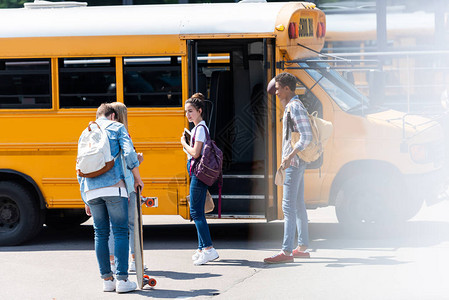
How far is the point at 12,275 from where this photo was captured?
25.3 feet

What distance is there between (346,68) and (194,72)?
1687 mm

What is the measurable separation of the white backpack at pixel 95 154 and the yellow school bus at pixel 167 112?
230cm

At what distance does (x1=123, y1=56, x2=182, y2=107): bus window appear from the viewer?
8.94 metres

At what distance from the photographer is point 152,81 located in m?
8.96

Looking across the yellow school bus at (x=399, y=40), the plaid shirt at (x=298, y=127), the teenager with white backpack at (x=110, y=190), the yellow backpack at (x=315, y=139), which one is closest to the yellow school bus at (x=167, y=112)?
the yellow backpack at (x=315, y=139)

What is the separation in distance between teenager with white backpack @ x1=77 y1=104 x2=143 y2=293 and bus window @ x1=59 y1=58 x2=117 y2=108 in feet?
7.18

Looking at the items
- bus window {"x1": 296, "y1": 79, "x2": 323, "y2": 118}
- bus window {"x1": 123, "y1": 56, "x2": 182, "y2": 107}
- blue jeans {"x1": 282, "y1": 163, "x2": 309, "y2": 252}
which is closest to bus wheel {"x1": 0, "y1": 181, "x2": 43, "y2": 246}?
bus window {"x1": 123, "y1": 56, "x2": 182, "y2": 107}

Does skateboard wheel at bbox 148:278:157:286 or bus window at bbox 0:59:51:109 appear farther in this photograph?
bus window at bbox 0:59:51:109

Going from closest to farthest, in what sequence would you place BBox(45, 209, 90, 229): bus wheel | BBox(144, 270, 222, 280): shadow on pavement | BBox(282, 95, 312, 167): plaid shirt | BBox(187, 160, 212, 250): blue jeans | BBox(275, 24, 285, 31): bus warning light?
BBox(144, 270, 222, 280): shadow on pavement, BBox(282, 95, 312, 167): plaid shirt, BBox(187, 160, 212, 250): blue jeans, BBox(275, 24, 285, 31): bus warning light, BBox(45, 209, 90, 229): bus wheel

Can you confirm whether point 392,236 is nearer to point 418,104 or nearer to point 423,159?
point 423,159

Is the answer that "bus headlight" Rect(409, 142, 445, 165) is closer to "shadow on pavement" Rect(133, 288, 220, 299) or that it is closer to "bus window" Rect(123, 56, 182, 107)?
"bus window" Rect(123, 56, 182, 107)

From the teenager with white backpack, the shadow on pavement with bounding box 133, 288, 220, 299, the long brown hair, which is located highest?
the long brown hair

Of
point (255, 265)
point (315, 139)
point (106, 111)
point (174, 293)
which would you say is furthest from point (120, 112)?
point (255, 265)

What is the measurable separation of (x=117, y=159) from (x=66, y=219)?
13.2ft
